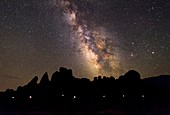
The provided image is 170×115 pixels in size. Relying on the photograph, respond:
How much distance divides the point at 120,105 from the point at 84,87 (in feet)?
58.1

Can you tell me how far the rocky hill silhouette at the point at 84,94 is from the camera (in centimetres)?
6538

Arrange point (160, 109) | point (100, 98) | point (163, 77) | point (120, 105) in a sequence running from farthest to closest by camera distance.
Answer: point (163, 77), point (100, 98), point (120, 105), point (160, 109)

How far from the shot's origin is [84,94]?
7650 cm

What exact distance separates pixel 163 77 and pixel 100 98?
37.2m

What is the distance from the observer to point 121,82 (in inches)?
3228

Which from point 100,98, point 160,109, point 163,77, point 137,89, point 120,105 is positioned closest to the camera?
point 160,109

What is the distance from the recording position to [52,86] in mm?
79812

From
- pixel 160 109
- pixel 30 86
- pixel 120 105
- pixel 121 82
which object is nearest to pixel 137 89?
pixel 121 82

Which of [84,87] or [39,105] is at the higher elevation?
[84,87]

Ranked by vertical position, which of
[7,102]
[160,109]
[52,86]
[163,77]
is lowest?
[160,109]

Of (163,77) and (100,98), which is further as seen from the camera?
(163,77)

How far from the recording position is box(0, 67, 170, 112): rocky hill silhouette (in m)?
65.4

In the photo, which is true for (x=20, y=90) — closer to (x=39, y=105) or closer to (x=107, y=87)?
(x=39, y=105)

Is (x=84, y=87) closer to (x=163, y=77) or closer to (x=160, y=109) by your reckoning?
(x=160, y=109)
